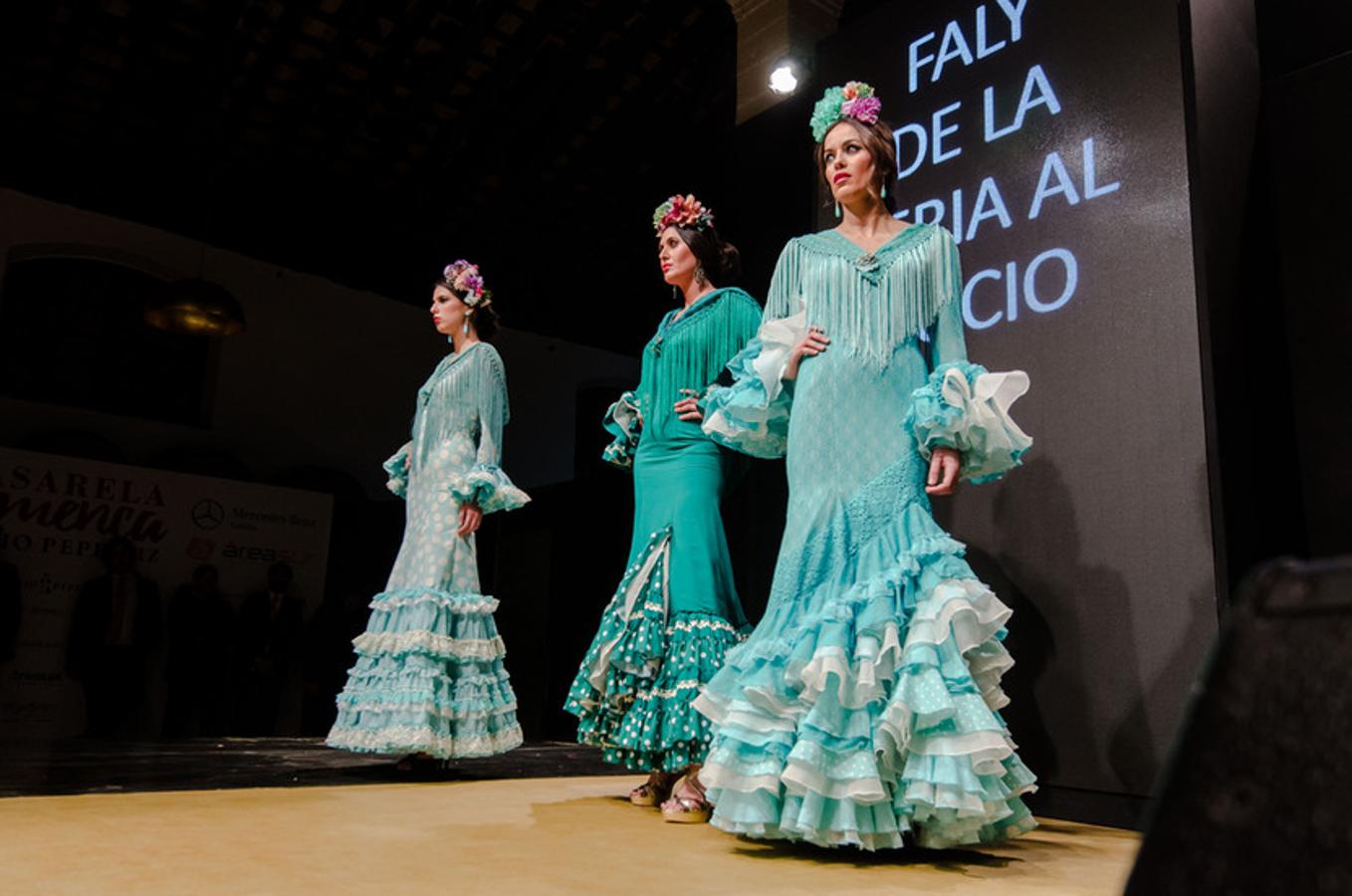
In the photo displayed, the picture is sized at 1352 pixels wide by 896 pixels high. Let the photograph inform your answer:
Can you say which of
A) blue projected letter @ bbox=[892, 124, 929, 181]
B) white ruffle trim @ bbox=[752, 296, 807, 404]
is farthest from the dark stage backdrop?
white ruffle trim @ bbox=[752, 296, 807, 404]

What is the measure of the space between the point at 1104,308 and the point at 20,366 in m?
9.17

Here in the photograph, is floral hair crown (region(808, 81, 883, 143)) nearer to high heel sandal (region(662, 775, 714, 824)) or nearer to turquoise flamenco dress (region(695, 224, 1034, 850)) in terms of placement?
turquoise flamenco dress (region(695, 224, 1034, 850))

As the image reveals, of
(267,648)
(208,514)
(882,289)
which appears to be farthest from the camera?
(208,514)

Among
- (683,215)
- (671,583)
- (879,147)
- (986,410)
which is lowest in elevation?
(671,583)

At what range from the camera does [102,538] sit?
884 centimetres

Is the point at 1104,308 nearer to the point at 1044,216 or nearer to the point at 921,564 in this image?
the point at 1044,216

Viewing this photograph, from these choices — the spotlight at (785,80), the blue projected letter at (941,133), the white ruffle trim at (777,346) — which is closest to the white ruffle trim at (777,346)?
the white ruffle trim at (777,346)

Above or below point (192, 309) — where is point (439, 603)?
below

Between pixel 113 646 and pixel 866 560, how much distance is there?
7.88 meters

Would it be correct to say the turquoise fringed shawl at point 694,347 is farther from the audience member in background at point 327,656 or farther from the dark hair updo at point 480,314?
the audience member in background at point 327,656

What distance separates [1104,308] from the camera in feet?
10.5

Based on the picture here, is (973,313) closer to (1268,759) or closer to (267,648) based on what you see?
(1268,759)

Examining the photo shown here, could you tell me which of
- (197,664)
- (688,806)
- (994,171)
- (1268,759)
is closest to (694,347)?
(994,171)

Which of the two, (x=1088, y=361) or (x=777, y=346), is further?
(x=1088, y=361)
